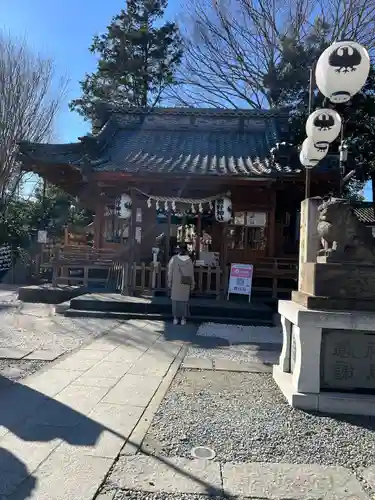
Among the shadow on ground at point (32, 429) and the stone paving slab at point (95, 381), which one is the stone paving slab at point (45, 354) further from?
the shadow on ground at point (32, 429)

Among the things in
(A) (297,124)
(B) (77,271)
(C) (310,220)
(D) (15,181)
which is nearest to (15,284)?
(B) (77,271)

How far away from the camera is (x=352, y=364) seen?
4422 millimetres

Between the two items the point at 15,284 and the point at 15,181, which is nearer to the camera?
the point at 15,284

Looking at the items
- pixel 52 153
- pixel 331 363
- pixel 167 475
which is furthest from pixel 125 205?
pixel 167 475

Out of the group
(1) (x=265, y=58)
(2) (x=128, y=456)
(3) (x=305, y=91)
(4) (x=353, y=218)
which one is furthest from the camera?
(1) (x=265, y=58)

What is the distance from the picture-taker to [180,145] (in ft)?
50.9

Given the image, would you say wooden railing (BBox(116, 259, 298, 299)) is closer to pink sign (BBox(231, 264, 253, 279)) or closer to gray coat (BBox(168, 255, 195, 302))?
pink sign (BBox(231, 264, 253, 279))

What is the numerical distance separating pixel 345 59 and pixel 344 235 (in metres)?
2.51

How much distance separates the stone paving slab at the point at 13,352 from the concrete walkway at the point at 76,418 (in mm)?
757

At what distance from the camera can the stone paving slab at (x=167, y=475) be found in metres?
2.78

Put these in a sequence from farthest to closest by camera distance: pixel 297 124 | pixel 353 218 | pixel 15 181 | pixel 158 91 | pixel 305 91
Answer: pixel 158 91 < pixel 15 181 < pixel 305 91 < pixel 297 124 < pixel 353 218

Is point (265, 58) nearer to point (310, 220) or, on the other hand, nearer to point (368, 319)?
point (310, 220)

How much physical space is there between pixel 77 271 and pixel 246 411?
10.3 meters

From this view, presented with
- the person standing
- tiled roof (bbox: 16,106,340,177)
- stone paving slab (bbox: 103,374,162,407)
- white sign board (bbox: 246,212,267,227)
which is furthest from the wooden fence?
stone paving slab (bbox: 103,374,162,407)
